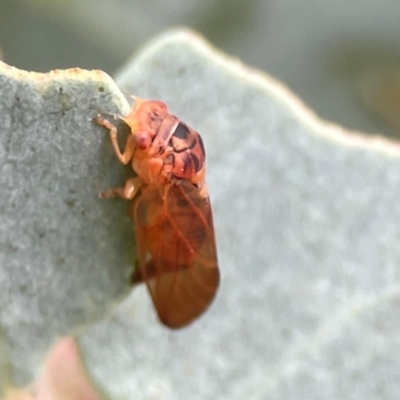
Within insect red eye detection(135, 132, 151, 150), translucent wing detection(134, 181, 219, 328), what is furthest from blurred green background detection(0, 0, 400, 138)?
insect red eye detection(135, 132, 151, 150)

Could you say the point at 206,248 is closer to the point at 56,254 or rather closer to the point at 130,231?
the point at 130,231

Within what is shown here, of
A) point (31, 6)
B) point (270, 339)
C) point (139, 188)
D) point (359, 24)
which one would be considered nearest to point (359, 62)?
point (359, 24)

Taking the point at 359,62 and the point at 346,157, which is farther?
the point at 359,62

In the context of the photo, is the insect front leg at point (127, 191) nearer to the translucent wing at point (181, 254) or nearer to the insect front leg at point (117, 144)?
the insect front leg at point (117, 144)

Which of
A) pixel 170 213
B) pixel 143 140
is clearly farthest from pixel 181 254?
pixel 143 140

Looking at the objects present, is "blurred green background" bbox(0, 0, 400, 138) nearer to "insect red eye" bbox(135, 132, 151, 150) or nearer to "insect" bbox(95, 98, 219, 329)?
"insect" bbox(95, 98, 219, 329)

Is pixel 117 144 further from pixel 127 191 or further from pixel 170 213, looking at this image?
pixel 170 213

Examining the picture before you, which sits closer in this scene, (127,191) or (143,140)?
(127,191)
